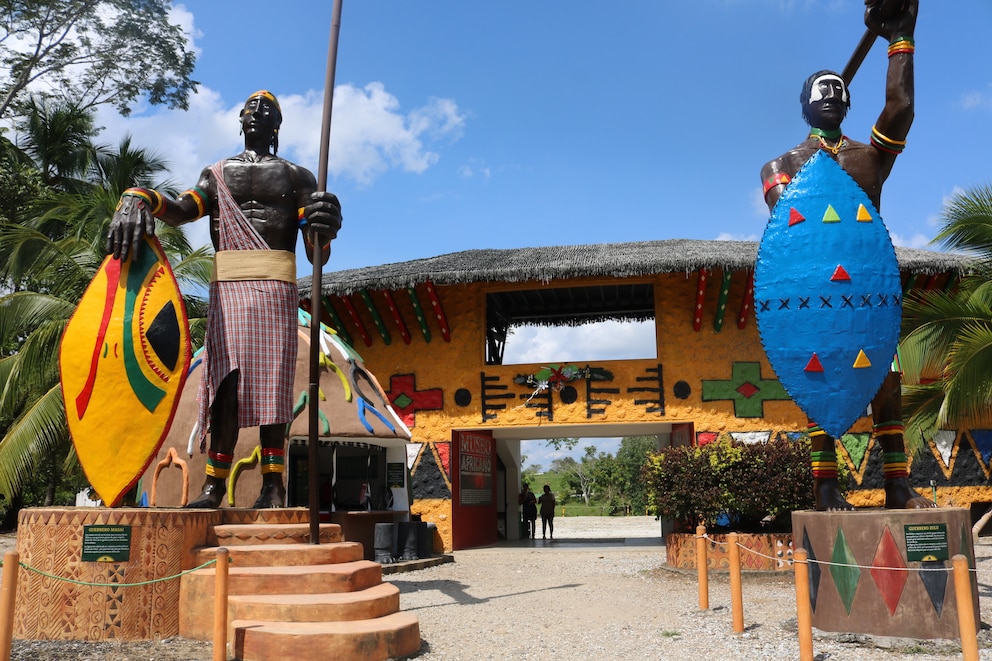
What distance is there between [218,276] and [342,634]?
291 cm

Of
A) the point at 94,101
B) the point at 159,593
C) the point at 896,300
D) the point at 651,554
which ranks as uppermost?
the point at 94,101

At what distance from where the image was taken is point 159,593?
492 centimetres

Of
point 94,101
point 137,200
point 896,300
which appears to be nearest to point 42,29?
point 94,101

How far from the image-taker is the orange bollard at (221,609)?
4098 millimetres

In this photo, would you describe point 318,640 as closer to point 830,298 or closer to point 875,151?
point 830,298

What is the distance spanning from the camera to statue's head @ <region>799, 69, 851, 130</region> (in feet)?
17.9

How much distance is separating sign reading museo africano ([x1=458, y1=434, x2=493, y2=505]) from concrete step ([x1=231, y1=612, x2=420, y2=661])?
10.1m

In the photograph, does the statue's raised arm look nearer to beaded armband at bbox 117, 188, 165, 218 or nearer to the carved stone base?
beaded armband at bbox 117, 188, 165, 218

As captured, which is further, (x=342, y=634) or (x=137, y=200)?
(x=137, y=200)

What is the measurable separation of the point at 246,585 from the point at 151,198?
2.78 metres

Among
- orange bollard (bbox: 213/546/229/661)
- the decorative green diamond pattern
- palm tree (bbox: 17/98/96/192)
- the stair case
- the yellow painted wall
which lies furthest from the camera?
palm tree (bbox: 17/98/96/192)

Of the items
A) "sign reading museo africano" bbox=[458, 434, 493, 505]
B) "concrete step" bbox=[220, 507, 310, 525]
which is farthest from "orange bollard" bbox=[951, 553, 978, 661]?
"sign reading museo africano" bbox=[458, 434, 493, 505]

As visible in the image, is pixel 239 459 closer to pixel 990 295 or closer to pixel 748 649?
pixel 748 649

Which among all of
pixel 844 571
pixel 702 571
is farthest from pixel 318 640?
pixel 702 571
